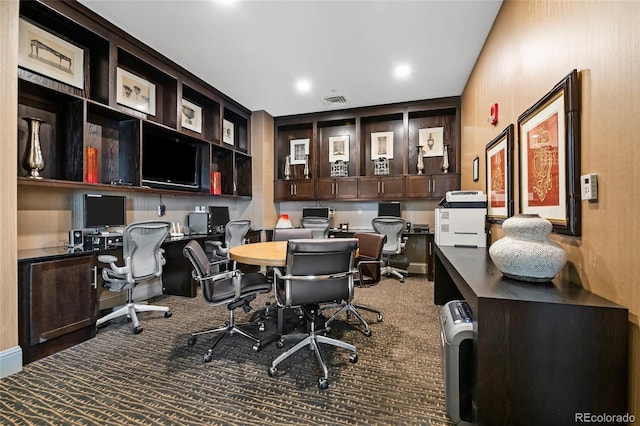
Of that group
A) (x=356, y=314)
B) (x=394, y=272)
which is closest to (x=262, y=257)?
(x=356, y=314)

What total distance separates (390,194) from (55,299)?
15.2 ft

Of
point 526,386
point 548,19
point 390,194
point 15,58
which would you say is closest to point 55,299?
point 15,58

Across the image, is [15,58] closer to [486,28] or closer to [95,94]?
[95,94]

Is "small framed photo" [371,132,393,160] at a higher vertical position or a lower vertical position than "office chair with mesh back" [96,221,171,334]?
higher

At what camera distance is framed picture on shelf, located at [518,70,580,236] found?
57.6 inches

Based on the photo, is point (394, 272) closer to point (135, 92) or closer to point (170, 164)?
point (170, 164)

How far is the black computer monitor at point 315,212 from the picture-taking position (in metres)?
5.66

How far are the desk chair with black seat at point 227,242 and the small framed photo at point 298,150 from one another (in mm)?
2186

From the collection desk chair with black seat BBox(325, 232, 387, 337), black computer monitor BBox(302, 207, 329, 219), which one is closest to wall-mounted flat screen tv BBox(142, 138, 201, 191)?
black computer monitor BBox(302, 207, 329, 219)

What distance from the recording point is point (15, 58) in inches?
83.4

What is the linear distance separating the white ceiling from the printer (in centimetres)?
177

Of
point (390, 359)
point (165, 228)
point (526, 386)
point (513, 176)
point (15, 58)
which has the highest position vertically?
point (15, 58)

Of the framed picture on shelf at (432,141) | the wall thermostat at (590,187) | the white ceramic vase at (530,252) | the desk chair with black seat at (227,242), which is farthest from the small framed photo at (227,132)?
the wall thermostat at (590,187)

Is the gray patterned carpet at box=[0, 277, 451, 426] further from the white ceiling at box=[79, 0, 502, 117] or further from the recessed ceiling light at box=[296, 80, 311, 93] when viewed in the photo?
the recessed ceiling light at box=[296, 80, 311, 93]
